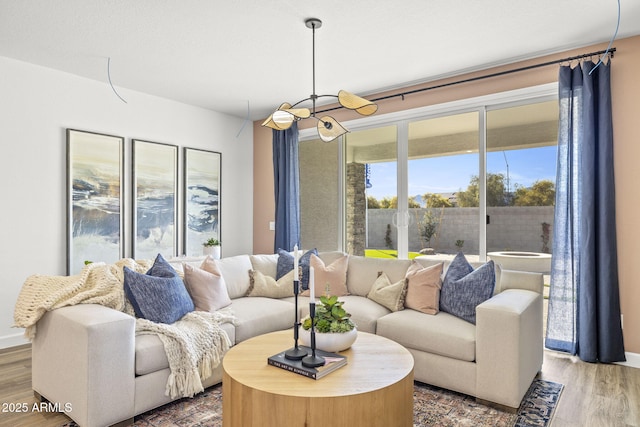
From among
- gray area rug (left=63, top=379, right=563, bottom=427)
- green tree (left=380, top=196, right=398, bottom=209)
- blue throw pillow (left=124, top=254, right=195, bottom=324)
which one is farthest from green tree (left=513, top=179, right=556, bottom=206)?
blue throw pillow (left=124, top=254, right=195, bottom=324)

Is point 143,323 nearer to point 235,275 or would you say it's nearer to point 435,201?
point 235,275

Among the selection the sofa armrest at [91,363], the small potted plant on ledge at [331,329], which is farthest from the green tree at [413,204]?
the sofa armrest at [91,363]

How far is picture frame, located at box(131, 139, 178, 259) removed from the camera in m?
4.30

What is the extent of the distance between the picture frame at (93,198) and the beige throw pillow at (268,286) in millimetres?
1580

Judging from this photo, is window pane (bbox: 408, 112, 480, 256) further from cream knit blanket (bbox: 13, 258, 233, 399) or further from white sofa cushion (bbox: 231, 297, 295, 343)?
cream knit blanket (bbox: 13, 258, 233, 399)

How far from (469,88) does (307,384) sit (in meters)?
3.27

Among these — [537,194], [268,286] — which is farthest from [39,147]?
[537,194]

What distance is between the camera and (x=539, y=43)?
321cm

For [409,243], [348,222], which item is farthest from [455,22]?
[348,222]

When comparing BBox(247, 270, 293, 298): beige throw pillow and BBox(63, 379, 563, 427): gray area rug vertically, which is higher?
BBox(247, 270, 293, 298): beige throw pillow

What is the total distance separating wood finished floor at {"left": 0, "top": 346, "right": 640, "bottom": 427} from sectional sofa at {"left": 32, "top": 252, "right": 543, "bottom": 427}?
146 millimetres

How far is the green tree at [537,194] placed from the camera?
355 cm

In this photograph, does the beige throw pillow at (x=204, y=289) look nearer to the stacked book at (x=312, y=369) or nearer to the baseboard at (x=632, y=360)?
the stacked book at (x=312, y=369)

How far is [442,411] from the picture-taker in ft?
7.70
